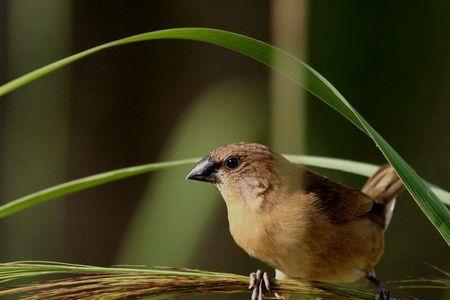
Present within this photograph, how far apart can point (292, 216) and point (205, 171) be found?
298mm

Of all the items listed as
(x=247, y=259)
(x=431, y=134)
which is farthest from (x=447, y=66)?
(x=247, y=259)

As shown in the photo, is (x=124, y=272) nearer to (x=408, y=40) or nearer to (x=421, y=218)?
(x=408, y=40)

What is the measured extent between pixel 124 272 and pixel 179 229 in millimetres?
1053

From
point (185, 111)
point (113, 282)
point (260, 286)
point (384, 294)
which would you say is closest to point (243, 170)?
point (384, 294)

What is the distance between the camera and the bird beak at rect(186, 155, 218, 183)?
2.74 metres

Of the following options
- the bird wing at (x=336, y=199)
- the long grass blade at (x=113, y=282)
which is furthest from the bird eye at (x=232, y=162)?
the long grass blade at (x=113, y=282)

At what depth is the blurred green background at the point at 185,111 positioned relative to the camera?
5.71 feet

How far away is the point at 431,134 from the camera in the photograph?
10.7 ft

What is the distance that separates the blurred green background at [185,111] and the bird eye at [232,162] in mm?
135

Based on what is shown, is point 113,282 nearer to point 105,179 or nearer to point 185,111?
point 105,179

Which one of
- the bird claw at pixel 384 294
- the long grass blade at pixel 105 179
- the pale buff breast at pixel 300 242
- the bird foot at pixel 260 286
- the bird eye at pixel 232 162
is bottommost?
the bird claw at pixel 384 294

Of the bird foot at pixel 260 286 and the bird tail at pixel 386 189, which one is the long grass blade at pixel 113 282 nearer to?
the bird foot at pixel 260 286

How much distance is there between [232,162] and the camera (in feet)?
9.42

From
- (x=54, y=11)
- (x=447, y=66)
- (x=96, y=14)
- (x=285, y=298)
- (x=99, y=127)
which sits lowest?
(x=285, y=298)
